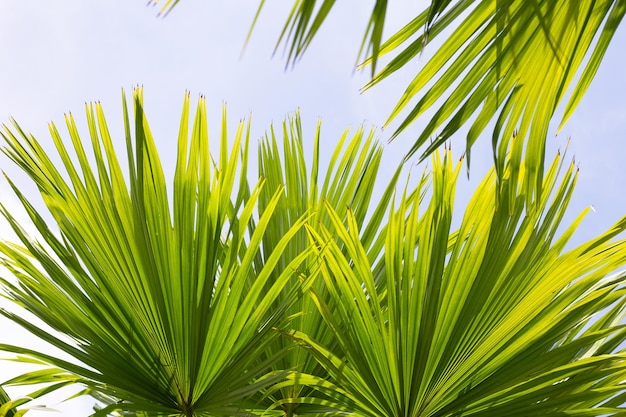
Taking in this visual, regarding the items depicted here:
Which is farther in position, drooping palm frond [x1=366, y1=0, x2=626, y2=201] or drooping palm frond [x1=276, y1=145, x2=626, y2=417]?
drooping palm frond [x1=276, y1=145, x2=626, y2=417]

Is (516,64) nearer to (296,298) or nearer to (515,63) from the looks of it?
(515,63)

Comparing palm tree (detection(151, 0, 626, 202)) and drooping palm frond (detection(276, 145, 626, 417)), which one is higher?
palm tree (detection(151, 0, 626, 202))

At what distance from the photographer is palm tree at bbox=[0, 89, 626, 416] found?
1.62 meters

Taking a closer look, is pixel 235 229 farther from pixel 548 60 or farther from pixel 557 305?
pixel 548 60

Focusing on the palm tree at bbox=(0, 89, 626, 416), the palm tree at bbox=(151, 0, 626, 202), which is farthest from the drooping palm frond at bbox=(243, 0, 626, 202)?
the palm tree at bbox=(0, 89, 626, 416)

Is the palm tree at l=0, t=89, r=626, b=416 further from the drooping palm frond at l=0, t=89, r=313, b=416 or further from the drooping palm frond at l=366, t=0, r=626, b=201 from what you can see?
the drooping palm frond at l=366, t=0, r=626, b=201

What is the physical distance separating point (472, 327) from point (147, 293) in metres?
0.80

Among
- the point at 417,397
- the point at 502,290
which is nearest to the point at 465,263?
the point at 502,290

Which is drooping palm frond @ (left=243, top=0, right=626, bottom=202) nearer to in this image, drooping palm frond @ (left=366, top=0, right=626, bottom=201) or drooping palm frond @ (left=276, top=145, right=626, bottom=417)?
drooping palm frond @ (left=366, top=0, right=626, bottom=201)

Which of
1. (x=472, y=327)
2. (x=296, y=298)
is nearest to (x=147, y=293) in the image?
(x=296, y=298)

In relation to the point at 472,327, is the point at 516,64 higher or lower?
higher

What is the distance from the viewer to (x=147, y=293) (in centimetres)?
168

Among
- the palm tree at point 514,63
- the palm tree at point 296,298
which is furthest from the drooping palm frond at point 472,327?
the palm tree at point 514,63

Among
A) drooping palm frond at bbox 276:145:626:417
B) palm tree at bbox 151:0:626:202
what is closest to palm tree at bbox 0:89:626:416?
drooping palm frond at bbox 276:145:626:417
